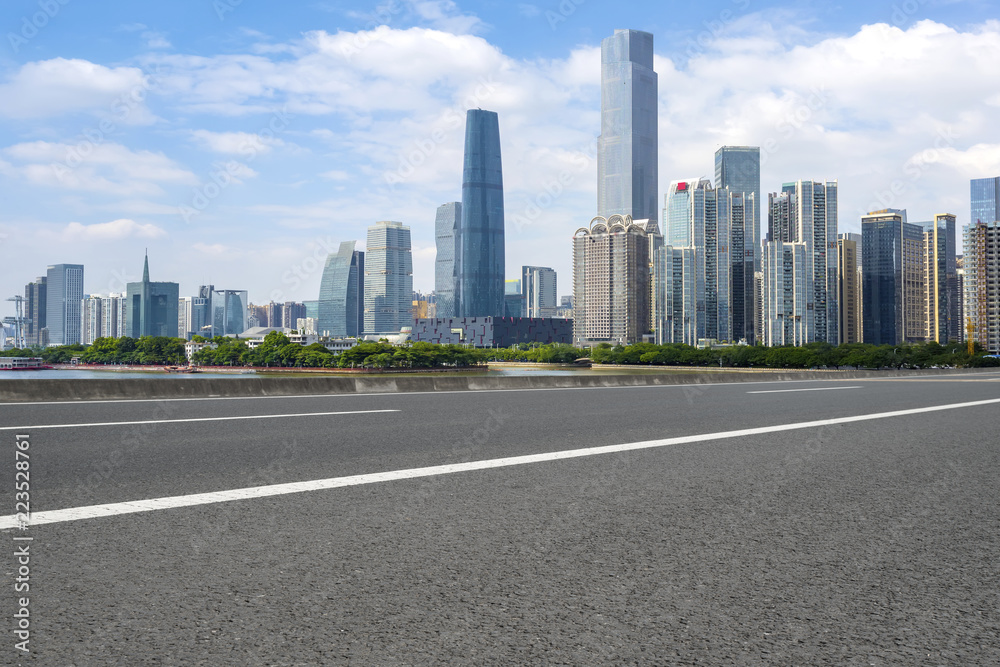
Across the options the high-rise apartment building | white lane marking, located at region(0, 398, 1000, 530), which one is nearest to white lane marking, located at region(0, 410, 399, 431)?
white lane marking, located at region(0, 398, 1000, 530)

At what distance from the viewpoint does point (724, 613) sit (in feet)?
10.8

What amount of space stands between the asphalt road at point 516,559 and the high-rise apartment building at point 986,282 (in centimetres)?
20346

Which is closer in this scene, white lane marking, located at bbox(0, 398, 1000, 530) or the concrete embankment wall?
white lane marking, located at bbox(0, 398, 1000, 530)

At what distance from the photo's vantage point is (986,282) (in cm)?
18088

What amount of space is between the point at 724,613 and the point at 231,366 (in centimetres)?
17645

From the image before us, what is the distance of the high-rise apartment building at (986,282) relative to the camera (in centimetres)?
18088

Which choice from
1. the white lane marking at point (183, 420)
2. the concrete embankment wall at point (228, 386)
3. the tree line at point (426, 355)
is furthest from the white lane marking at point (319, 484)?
the tree line at point (426, 355)

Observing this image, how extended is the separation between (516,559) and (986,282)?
211m

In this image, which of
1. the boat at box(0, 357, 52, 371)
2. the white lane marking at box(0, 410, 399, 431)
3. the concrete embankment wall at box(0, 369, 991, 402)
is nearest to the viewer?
the white lane marking at box(0, 410, 399, 431)

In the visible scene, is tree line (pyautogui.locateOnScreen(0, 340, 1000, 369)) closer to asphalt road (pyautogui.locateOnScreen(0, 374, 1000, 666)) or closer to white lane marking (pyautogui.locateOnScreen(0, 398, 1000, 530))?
white lane marking (pyautogui.locateOnScreen(0, 398, 1000, 530))

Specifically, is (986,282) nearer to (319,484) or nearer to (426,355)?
(426,355)

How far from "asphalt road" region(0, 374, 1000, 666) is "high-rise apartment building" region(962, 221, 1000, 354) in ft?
668

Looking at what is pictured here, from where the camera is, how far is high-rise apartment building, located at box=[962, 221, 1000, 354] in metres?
181

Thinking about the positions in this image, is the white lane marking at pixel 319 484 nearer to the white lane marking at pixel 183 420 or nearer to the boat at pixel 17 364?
the white lane marking at pixel 183 420
